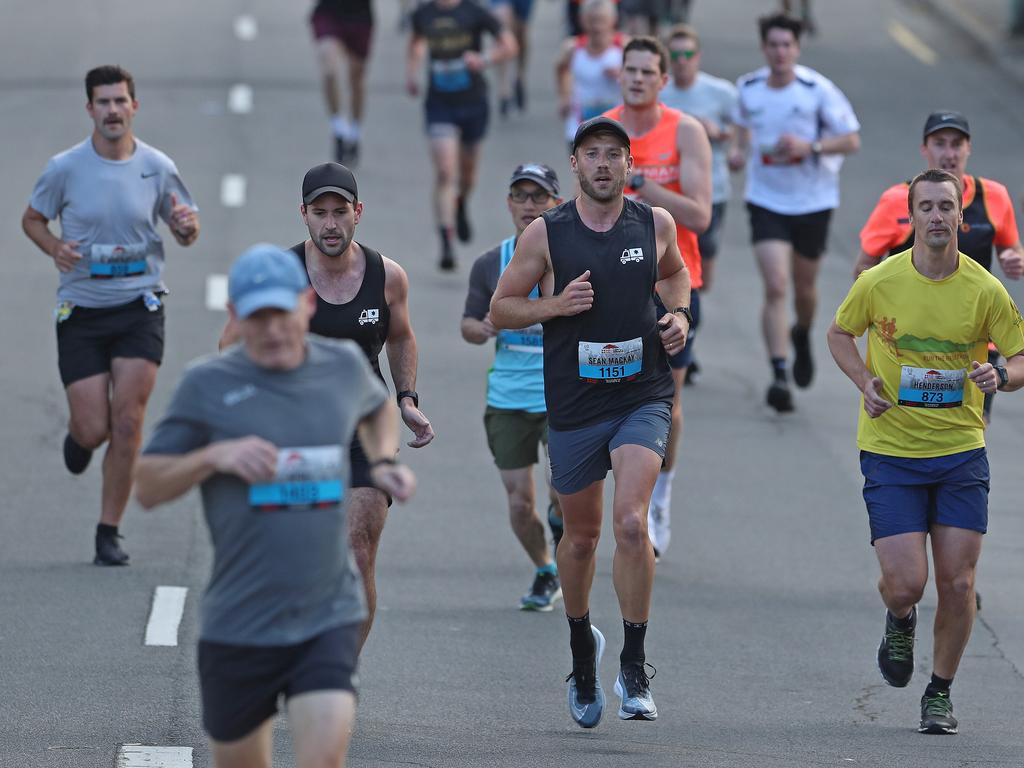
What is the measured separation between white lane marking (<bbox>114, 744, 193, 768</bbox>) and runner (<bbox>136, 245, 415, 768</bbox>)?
1632mm

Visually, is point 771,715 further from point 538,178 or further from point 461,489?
point 461,489

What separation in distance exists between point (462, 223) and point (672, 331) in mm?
10370

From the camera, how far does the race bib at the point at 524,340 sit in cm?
938

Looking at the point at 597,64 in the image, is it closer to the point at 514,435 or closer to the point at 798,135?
the point at 798,135

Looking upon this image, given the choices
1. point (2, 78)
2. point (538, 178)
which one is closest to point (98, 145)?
point (538, 178)

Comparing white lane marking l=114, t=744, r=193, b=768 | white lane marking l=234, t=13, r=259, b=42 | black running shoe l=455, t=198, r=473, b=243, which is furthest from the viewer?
white lane marking l=234, t=13, r=259, b=42

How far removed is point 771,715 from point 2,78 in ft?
62.9

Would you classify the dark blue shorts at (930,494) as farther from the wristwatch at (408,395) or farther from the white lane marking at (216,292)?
the white lane marking at (216,292)

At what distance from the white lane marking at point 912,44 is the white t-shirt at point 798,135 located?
1342 cm

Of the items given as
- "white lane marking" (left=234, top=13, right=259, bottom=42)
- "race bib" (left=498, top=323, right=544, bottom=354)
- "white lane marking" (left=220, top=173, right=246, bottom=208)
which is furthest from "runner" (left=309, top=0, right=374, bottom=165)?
"race bib" (left=498, top=323, right=544, bottom=354)

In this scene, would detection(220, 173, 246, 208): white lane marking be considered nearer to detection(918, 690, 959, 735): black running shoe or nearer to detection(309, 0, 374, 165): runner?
detection(309, 0, 374, 165): runner

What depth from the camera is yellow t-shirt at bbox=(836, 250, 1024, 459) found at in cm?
776

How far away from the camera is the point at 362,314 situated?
25.1ft

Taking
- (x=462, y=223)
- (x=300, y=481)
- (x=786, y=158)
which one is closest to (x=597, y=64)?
(x=462, y=223)
